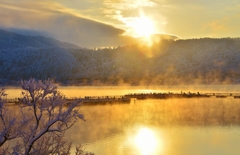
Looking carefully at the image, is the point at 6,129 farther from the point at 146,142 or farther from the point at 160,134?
the point at 160,134

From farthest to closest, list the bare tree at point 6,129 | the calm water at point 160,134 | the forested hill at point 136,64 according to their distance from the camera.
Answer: the forested hill at point 136,64, the calm water at point 160,134, the bare tree at point 6,129

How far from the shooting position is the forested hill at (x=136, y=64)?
119250 millimetres

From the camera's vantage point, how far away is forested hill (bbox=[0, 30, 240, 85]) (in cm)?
11925

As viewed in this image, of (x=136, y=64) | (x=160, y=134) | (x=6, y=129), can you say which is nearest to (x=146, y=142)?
(x=160, y=134)

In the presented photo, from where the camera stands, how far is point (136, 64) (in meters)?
139

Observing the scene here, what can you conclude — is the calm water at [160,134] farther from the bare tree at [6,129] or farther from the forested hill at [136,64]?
the forested hill at [136,64]

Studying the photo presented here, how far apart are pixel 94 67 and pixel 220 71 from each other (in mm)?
52772

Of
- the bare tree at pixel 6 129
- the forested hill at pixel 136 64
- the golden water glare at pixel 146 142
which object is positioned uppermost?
the forested hill at pixel 136 64

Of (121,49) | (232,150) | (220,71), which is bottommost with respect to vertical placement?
(232,150)

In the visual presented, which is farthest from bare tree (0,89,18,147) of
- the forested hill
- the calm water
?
the forested hill

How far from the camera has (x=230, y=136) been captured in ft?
77.3

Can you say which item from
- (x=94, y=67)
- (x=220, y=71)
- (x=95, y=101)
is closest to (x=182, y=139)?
(x=95, y=101)

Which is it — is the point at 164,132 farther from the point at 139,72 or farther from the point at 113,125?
the point at 139,72

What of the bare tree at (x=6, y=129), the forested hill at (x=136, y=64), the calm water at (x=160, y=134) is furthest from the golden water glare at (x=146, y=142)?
the forested hill at (x=136, y=64)
